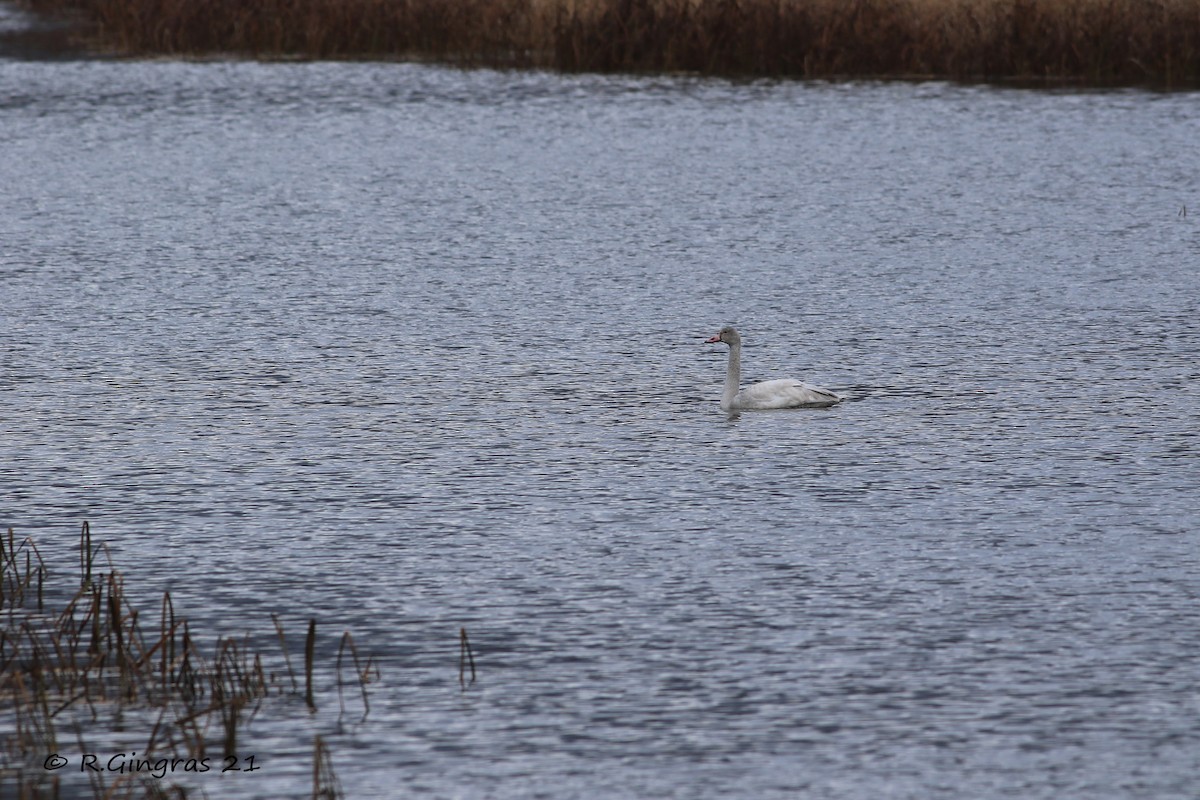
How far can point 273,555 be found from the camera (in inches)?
492

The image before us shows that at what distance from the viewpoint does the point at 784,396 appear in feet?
55.7

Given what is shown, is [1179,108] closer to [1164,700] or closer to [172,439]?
[172,439]

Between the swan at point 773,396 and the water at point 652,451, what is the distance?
0.14m

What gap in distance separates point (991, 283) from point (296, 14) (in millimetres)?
27287

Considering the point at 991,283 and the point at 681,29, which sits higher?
the point at 681,29

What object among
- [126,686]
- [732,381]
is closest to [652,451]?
[732,381]

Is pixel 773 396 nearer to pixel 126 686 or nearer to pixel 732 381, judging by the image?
pixel 732 381

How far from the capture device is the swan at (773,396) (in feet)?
55.6

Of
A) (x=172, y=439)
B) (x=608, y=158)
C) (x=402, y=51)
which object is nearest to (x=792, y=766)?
(x=172, y=439)

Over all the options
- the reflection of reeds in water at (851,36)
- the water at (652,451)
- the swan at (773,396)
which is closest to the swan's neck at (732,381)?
the swan at (773,396)

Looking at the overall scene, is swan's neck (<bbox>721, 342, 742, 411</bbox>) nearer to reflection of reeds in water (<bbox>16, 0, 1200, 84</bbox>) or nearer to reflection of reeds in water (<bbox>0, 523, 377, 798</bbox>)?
reflection of reeds in water (<bbox>0, 523, 377, 798</bbox>)

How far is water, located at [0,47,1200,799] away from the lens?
9523 mm

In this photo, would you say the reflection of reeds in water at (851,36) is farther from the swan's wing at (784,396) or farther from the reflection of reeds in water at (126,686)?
the reflection of reeds in water at (126,686)

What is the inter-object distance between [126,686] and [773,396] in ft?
26.8
